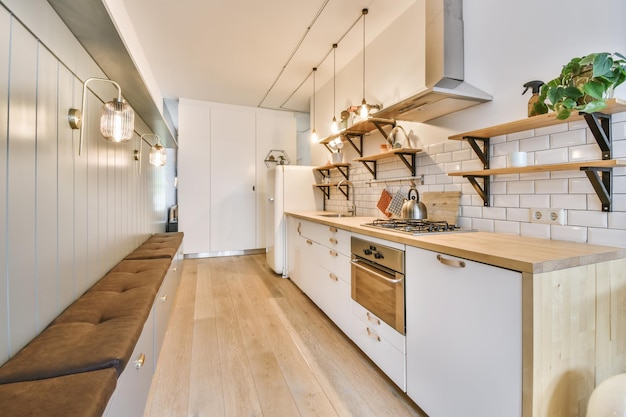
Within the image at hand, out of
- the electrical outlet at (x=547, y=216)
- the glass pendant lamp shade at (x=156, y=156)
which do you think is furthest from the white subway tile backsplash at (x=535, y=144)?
the glass pendant lamp shade at (x=156, y=156)

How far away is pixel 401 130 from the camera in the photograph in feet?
8.46

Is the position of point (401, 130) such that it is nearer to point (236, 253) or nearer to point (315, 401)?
point (315, 401)

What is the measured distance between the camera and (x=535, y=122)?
55.7 inches

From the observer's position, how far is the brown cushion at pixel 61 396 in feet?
2.45

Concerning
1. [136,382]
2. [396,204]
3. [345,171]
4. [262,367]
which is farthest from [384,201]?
[136,382]

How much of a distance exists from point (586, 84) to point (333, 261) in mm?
1819

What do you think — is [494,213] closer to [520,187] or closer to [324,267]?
[520,187]

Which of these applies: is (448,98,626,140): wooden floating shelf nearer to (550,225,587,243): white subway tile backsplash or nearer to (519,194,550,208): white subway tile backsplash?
(519,194,550,208): white subway tile backsplash

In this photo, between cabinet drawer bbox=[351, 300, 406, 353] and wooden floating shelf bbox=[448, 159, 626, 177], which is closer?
wooden floating shelf bbox=[448, 159, 626, 177]

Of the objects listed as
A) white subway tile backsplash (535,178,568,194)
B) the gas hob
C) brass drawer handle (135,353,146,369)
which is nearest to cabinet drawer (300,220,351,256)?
the gas hob

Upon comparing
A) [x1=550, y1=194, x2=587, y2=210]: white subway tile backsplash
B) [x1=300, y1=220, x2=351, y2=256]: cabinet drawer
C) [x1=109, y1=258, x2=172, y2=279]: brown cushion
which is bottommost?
[x1=109, y1=258, x2=172, y2=279]: brown cushion

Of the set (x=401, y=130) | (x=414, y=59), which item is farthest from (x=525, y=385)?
(x=414, y=59)

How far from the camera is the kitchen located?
45.5 inches

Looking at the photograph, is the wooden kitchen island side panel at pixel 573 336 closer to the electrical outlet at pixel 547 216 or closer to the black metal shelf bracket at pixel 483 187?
the electrical outlet at pixel 547 216
